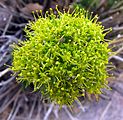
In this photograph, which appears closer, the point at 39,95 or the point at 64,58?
the point at 64,58

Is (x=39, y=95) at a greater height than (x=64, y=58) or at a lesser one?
lesser

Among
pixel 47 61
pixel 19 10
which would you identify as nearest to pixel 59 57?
pixel 47 61

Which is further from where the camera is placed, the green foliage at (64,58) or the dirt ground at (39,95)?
the dirt ground at (39,95)

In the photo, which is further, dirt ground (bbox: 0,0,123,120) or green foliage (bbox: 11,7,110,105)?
dirt ground (bbox: 0,0,123,120)

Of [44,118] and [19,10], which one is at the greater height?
[19,10]

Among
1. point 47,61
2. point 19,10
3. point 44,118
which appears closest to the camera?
point 47,61

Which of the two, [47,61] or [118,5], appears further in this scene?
[118,5]

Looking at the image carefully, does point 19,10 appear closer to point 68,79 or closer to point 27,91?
point 27,91

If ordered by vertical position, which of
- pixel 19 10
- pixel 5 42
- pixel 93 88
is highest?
pixel 19 10
